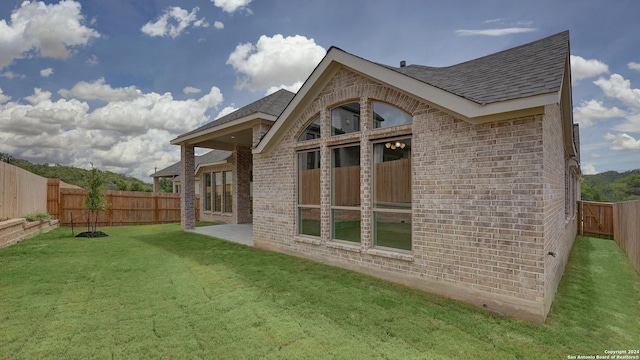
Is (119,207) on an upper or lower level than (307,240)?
upper

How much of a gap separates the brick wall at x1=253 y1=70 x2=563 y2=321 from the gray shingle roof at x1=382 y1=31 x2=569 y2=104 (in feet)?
1.35

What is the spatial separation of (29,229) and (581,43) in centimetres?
1896

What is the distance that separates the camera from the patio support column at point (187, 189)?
462 inches

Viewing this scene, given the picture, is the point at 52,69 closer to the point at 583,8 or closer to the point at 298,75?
the point at 298,75

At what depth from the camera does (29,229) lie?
10109mm

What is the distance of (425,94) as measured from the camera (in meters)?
4.71

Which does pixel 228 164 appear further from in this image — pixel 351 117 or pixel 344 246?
pixel 344 246

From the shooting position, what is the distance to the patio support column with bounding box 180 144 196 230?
462 inches

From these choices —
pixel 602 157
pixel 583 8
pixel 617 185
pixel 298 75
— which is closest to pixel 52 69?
pixel 298 75

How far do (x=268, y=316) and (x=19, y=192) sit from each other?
1178 cm

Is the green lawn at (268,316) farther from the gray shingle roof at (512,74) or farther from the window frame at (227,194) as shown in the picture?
the window frame at (227,194)

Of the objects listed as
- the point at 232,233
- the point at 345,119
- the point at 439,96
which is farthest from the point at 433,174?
the point at 232,233

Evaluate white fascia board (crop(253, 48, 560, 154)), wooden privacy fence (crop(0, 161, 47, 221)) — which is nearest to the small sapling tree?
wooden privacy fence (crop(0, 161, 47, 221))

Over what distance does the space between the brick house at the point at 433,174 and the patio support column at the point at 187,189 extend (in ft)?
17.5
